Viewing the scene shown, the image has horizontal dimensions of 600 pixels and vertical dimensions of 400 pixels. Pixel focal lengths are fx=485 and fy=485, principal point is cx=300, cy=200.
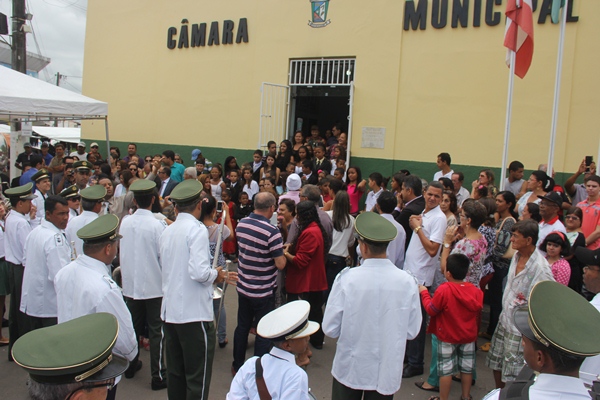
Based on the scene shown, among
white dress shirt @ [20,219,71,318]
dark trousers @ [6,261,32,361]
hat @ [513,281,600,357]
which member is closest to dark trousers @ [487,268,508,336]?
hat @ [513,281,600,357]

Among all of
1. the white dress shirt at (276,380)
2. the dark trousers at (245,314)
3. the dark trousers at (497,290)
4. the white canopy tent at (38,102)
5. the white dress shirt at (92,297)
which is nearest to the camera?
the white dress shirt at (276,380)

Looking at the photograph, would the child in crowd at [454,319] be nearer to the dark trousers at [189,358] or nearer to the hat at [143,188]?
the dark trousers at [189,358]

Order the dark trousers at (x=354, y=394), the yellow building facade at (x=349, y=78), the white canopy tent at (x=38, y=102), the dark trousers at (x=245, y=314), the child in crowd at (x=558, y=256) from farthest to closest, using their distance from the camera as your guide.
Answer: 1. the yellow building facade at (x=349, y=78)
2. the white canopy tent at (x=38, y=102)
3. the dark trousers at (x=245, y=314)
4. the child in crowd at (x=558, y=256)
5. the dark trousers at (x=354, y=394)

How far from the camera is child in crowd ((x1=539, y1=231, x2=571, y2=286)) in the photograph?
449cm

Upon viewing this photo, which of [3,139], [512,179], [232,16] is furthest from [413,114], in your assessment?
[3,139]

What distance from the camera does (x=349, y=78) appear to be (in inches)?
440

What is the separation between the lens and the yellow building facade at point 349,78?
360 inches

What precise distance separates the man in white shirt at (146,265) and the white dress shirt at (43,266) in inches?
21.2

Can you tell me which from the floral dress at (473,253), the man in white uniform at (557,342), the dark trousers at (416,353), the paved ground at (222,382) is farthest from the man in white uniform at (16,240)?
the man in white uniform at (557,342)

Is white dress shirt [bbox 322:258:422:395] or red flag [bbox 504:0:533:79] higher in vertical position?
red flag [bbox 504:0:533:79]

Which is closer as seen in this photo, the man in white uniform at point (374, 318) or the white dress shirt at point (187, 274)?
the man in white uniform at point (374, 318)

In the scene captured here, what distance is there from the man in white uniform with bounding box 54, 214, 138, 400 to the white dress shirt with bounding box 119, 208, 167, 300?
1165 mm

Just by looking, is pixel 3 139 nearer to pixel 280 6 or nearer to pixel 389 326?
pixel 280 6

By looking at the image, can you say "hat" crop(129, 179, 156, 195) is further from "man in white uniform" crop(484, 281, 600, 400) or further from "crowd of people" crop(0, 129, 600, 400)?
"man in white uniform" crop(484, 281, 600, 400)
